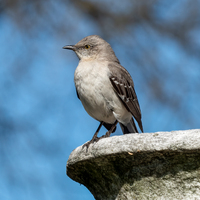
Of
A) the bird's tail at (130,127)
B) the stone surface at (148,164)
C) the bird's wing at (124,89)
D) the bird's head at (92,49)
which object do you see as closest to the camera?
the stone surface at (148,164)

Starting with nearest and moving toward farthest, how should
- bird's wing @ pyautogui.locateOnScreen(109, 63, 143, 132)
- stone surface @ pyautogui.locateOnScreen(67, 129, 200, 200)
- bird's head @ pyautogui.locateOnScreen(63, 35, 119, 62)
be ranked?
stone surface @ pyautogui.locateOnScreen(67, 129, 200, 200)
bird's wing @ pyautogui.locateOnScreen(109, 63, 143, 132)
bird's head @ pyautogui.locateOnScreen(63, 35, 119, 62)

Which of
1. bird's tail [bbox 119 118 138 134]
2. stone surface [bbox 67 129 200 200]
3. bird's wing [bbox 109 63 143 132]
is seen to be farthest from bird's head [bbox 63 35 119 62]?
stone surface [bbox 67 129 200 200]

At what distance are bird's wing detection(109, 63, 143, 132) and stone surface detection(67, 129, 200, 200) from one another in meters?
1.87

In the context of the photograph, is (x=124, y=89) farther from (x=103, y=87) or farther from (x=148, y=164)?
(x=148, y=164)

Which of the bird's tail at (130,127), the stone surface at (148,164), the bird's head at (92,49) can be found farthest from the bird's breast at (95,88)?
the stone surface at (148,164)

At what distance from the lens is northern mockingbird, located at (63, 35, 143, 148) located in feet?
13.2

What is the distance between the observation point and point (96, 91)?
3.99 m

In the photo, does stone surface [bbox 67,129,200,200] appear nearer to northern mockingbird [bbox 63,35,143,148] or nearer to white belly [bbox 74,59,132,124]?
northern mockingbird [bbox 63,35,143,148]

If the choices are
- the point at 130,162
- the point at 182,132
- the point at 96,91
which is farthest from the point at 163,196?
the point at 96,91

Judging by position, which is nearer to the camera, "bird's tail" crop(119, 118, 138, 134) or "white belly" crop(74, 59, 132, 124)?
"white belly" crop(74, 59, 132, 124)

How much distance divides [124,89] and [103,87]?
1.28ft

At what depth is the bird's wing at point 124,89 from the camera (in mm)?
4164

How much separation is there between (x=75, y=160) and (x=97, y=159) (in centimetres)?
24

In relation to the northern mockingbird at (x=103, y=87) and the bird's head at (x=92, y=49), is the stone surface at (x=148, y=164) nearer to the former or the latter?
the northern mockingbird at (x=103, y=87)
